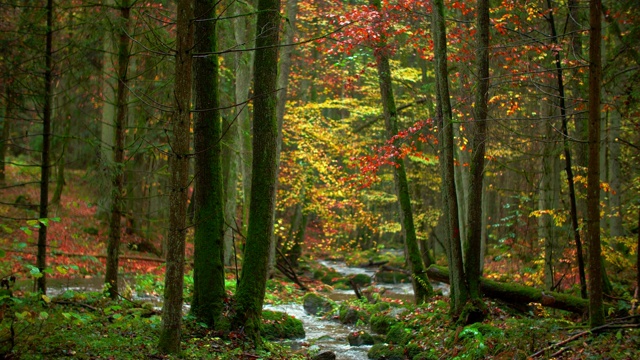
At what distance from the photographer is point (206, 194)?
875cm

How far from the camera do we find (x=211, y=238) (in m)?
8.77

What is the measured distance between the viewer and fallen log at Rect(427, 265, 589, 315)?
938 cm

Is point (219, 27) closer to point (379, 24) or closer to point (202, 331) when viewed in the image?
point (379, 24)

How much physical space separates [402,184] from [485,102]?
4.22m

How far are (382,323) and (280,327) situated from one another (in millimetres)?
2779

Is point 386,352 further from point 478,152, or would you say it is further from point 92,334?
point 92,334

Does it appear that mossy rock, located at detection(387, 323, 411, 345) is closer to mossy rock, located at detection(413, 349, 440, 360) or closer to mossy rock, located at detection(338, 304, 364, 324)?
mossy rock, located at detection(413, 349, 440, 360)

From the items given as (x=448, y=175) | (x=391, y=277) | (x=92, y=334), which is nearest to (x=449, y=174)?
(x=448, y=175)

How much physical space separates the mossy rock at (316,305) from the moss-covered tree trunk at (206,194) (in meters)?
6.32

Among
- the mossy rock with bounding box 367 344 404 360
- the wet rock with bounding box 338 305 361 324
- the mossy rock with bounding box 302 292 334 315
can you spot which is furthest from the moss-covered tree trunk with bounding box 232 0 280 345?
the mossy rock with bounding box 302 292 334 315

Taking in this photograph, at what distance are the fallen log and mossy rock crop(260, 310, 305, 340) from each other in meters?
3.88

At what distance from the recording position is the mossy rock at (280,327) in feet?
35.0

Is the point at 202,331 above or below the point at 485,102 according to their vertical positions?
below

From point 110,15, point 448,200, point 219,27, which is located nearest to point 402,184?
point 448,200
